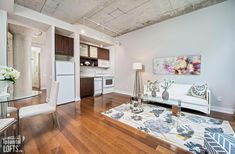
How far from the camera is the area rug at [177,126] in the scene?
1760mm

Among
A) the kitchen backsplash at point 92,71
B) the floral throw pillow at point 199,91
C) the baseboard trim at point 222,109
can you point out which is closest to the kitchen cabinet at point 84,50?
the kitchen backsplash at point 92,71

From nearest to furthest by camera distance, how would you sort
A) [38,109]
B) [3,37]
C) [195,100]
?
[38,109] < [3,37] < [195,100]

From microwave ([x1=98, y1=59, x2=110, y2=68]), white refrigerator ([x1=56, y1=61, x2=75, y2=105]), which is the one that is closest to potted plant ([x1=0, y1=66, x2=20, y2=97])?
white refrigerator ([x1=56, y1=61, x2=75, y2=105])

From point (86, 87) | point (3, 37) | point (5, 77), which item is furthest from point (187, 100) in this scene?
point (3, 37)

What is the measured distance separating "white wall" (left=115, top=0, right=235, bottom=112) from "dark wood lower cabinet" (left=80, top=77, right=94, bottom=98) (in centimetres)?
241

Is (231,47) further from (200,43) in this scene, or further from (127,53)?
(127,53)

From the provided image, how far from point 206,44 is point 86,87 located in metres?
4.55

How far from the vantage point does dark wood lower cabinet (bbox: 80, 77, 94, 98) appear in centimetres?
455

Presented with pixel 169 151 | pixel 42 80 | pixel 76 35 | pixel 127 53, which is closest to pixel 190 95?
pixel 169 151

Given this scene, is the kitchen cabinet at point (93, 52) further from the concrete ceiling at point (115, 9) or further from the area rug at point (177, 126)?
the area rug at point (177, 126)

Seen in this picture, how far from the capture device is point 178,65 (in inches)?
150

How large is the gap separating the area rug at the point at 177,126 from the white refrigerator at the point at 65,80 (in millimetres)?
1846

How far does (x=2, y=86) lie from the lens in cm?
167

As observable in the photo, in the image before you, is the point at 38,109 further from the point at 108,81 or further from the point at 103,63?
the point at 103,63
